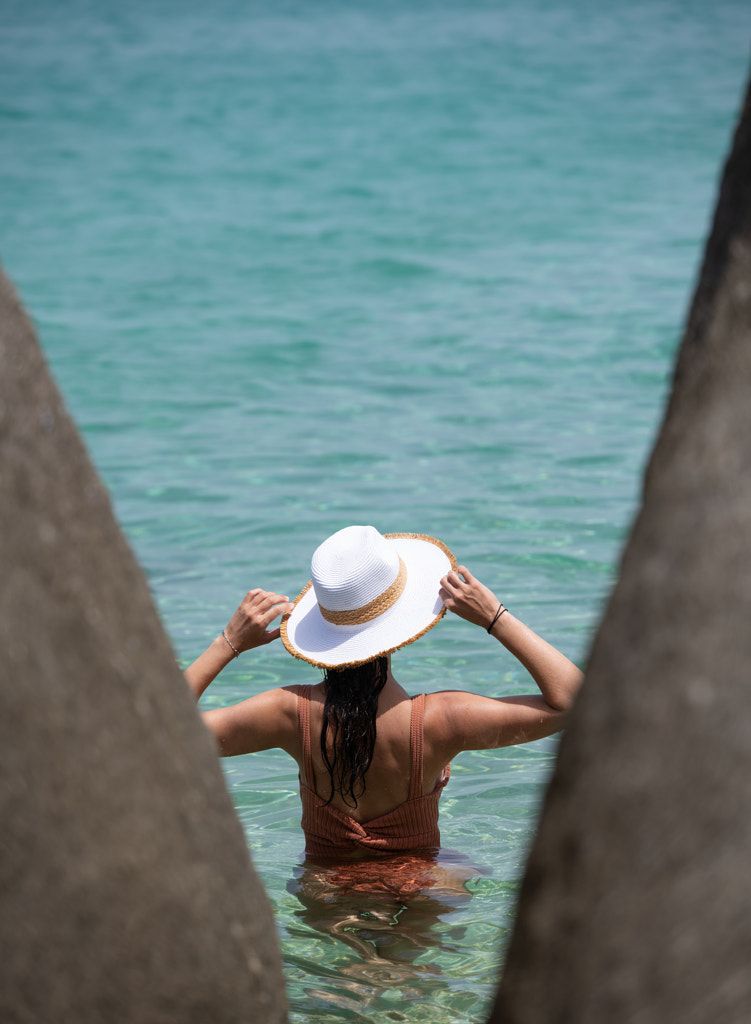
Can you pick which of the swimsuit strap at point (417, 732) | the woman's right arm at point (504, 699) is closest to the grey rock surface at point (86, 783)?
the woman's right arm at point (504, 699)

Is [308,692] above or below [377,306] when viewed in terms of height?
above

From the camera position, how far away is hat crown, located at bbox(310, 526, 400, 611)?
11.6ft

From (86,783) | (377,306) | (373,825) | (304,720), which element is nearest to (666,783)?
(86,783)

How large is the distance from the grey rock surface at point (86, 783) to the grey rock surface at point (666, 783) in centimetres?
45

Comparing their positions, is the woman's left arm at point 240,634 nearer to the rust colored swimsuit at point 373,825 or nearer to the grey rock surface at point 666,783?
the rust colored swimsuit at point 373,825

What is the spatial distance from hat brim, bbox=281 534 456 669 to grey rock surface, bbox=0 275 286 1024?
177 centimetres

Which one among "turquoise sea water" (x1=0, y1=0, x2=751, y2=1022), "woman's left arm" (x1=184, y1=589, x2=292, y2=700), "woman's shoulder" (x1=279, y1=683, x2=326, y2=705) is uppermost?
"woman's left arm" (x1=184, y1=589, x2=292, y2=700)

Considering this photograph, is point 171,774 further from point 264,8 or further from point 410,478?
point 264,8

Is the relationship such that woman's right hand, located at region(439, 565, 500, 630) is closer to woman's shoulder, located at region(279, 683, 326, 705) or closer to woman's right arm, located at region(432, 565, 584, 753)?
woman's right arm, located at region(432, 565, 584, 753)

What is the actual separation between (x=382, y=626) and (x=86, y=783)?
201 centimetres

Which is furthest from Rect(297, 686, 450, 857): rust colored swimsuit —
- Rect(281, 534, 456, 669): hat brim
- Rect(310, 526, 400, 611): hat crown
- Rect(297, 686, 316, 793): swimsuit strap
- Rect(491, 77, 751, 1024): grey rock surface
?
Rect(491, 77, 751, 1024): grey rock surface

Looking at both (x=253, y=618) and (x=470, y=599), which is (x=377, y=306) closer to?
(x=253, y=618)

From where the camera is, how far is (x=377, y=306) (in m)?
15.4

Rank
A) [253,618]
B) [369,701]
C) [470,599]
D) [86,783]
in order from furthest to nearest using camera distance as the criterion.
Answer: [369,701], [253,618], [470,599], [86,783]
